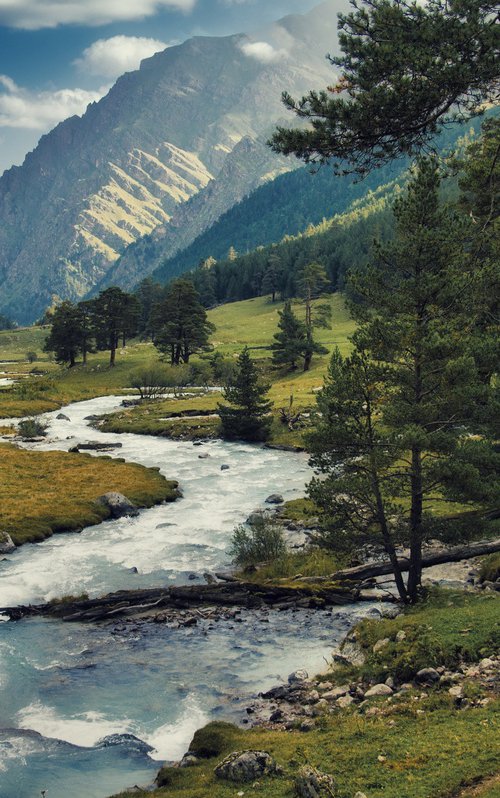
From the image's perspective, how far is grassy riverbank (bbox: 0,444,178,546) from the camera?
119 ft

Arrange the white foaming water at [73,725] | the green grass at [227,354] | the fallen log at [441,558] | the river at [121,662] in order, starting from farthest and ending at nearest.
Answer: the green grass at [227,354] < the fallen log at [441,558] < the white foaming water at [73,725] < the river at [121,662]

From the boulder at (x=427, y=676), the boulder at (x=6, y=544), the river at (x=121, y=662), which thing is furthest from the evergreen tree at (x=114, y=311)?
the boulder at (x=427, y=676)

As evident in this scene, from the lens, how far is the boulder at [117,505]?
130ft

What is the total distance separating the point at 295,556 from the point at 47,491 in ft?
69.4

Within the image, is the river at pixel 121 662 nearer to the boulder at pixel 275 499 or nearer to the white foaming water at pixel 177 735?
the white foaming water at pixel 177 735

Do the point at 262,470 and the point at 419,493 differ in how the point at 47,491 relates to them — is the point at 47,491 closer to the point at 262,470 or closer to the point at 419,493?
the point at 262,470

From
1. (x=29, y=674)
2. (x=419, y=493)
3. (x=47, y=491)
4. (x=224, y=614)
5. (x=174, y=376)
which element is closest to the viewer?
(x=29, y=674)

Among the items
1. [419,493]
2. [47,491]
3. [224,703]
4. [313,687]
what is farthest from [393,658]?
[47,491]

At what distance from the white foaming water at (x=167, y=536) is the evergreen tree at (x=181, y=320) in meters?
48.5

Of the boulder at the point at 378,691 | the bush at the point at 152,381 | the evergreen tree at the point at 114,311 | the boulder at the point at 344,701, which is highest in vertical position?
the evergreen tree at the point at 114,311

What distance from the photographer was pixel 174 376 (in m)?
97.8

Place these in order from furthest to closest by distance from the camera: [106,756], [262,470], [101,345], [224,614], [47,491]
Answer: [101,345] < [262,470] < [47,491] < [224,614] < [106,756]

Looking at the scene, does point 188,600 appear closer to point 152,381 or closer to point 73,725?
point 73,725

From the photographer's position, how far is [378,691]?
1518 centimetres
